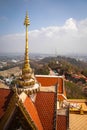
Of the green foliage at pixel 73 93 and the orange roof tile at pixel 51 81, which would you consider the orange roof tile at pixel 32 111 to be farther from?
the green foliage at pixel 73 93

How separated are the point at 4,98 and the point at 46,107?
120 inches

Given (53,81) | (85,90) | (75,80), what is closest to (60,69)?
(75,80)

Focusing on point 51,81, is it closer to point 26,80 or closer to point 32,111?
point 26,80

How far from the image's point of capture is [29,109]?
35.2 ft

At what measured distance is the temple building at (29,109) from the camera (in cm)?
1020

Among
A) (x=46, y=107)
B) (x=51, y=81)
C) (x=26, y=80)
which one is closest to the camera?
(x=46, y=107)

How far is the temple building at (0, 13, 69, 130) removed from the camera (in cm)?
1020

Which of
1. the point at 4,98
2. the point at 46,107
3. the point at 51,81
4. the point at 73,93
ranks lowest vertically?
the point at 73,93

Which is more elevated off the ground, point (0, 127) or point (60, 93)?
Answer: point (0, 127)

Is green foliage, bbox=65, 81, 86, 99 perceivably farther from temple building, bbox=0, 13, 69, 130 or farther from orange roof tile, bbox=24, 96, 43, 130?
orange roof tile, bbox=24, 96, 43, 130

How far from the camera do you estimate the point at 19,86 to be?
12453mm

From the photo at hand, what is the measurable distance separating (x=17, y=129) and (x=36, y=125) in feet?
3.63

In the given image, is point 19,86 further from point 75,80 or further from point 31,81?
point 75,80

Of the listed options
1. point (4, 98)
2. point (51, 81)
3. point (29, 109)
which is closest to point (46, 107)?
point (29, 109)
